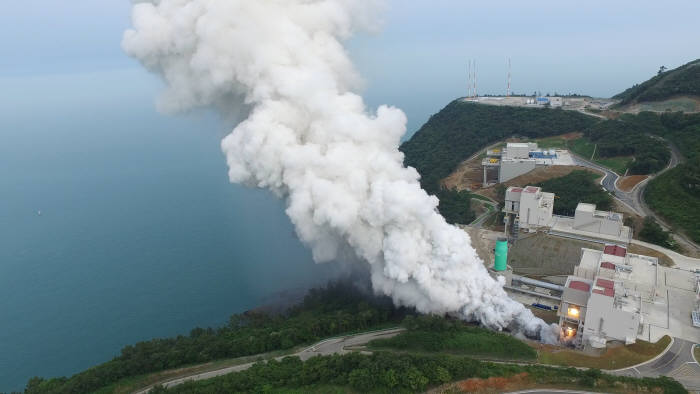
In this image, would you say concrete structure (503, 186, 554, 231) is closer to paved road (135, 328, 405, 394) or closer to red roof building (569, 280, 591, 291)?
red roof building (569, 280, 591, 291)

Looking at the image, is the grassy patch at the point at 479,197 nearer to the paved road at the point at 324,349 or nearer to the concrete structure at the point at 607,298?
the concrete structure at the point at 607,298

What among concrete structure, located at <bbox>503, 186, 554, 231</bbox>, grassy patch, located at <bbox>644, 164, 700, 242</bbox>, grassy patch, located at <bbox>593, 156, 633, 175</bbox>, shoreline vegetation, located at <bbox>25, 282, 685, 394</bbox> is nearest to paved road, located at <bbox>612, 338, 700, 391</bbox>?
shoreline vegetation, located at <bbox>25, 282, 685, 394</bbox>

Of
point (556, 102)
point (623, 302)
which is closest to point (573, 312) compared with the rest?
point (623, 302)

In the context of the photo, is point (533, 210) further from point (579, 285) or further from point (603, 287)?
point (603, 287)

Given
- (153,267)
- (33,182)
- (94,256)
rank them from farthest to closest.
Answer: (33,182) < (94,256) < (153,267)

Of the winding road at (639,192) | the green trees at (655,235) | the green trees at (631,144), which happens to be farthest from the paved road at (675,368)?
the green trees at (631,144)

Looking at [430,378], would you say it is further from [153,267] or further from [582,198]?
[153,267]

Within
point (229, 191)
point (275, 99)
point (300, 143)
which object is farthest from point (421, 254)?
point (229, 191)
